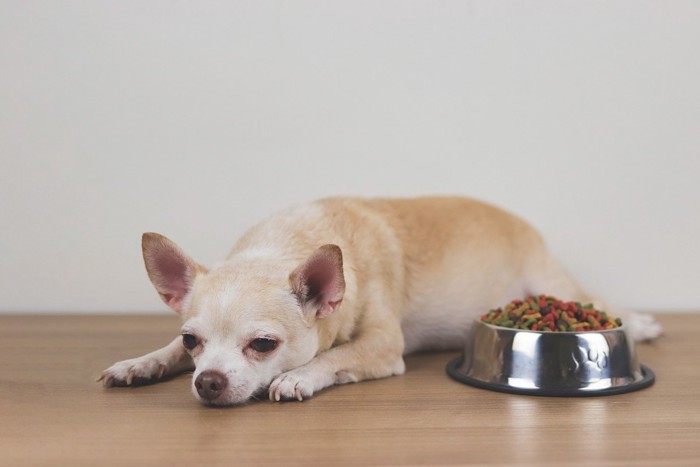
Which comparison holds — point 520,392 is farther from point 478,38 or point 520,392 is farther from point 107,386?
point 478,38

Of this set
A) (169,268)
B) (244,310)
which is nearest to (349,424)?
(244,310)

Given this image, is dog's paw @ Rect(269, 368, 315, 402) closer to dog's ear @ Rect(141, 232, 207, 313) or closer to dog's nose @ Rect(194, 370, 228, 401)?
dog's nose @ Rect(194, 370, 228, 401)

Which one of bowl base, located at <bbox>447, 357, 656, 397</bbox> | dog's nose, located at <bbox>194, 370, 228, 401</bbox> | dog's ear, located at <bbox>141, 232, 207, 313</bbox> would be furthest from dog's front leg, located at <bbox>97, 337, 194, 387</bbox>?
bowl base, located at <bbox>447, 357, 656, 397</bbox>

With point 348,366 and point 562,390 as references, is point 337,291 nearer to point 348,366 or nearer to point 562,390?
point 348,366

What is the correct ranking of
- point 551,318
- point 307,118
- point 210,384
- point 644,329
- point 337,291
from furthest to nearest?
1. point 307,118
2. point 644,329
3. point 551,318
4. point 337,291
5. point 210,384

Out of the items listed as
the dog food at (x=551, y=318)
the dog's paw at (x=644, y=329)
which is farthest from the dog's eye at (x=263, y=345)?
the dog's paw at (x=644, y=329)

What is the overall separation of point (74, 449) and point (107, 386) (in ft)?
1.92

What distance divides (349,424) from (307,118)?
6.31 ft

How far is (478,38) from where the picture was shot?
345 centimetres

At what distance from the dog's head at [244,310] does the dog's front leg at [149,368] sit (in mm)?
169

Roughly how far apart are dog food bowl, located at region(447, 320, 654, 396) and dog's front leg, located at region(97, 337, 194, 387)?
89cm

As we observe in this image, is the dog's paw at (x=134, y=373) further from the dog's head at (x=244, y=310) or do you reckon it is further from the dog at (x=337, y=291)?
the dog's head at (x=244, y=310)

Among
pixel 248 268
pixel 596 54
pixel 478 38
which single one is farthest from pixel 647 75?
pixel 248 268

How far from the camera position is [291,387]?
207cm
